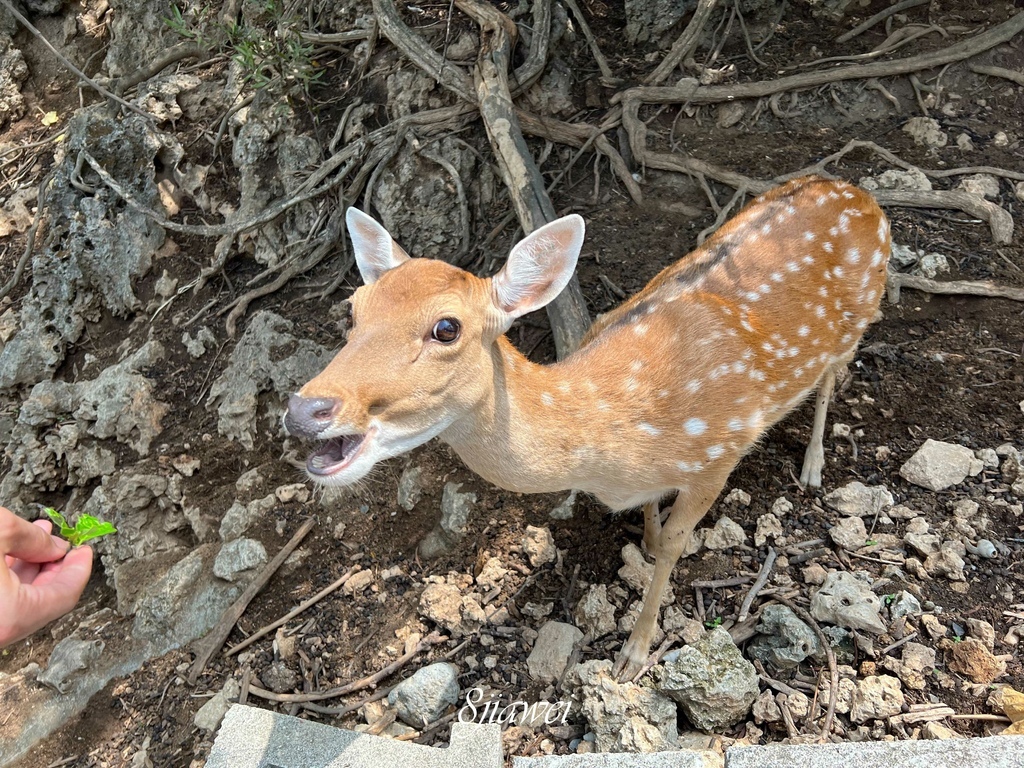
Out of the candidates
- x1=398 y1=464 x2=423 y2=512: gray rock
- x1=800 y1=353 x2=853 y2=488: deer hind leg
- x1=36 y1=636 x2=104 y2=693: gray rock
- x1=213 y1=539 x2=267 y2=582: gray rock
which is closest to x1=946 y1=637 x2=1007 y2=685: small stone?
x1=800 y1=353 x2=853 y2=488: deer hind leg

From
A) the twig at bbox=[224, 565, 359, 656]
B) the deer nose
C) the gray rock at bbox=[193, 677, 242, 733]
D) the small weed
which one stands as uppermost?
the deer nose

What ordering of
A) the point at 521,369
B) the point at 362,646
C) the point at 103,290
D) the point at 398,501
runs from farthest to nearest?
the point at 103,290 → the point at 398,501 → the point at 362,646 → the point at 521,369

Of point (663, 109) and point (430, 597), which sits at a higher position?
point (663, 109)

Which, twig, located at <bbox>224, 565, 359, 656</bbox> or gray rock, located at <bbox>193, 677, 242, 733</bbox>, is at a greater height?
gray rock, located at <bbox>193, 677, 242, 733</bbox>

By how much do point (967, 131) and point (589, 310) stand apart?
253 cm

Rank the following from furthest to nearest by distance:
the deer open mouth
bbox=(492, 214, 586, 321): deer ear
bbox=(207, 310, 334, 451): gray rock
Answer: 1. bbox=(207, 310, 334, 451): gray rock
2. bbox=(492, 214, 586, 321): deer ear
3. the deer open mouth

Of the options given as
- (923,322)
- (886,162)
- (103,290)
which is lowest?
(923,322)

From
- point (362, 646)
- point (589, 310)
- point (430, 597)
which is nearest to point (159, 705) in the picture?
point (362, 646)

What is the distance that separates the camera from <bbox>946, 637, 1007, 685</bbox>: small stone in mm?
2230

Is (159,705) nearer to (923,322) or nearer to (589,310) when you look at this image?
(589,310)

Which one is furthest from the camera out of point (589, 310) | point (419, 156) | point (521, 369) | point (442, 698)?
point (419, 156)

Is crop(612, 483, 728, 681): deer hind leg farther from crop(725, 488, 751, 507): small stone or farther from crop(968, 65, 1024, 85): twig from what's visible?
crop(968, 65, 1024, 85): twig

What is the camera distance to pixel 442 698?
8.52 feet

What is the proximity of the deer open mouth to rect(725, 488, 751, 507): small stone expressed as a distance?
1.89 meters
